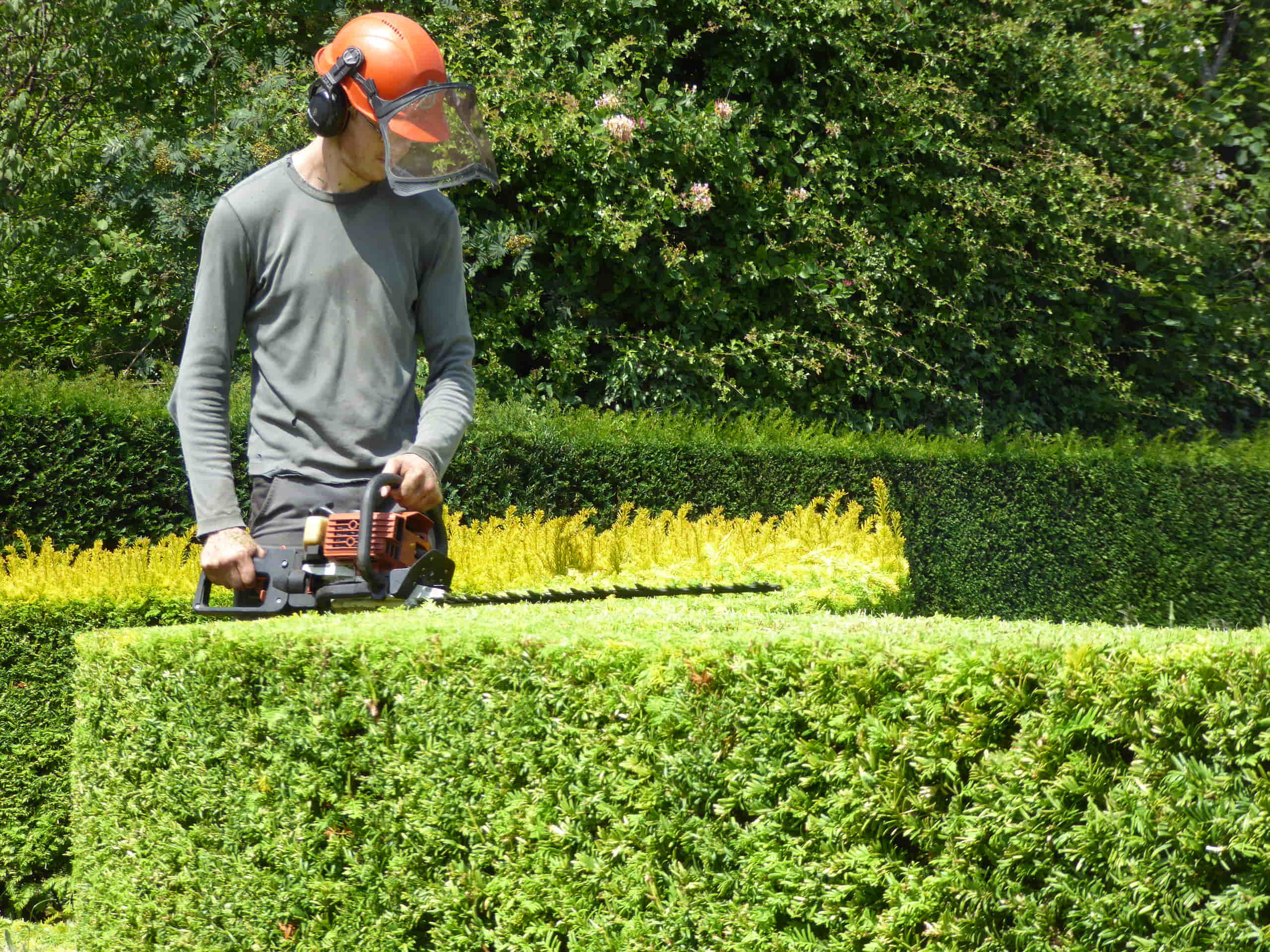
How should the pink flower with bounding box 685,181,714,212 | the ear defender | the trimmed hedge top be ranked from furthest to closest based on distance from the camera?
the pink flower with bounding box 685,181,714,212 → the trimmed hedge top → the ear defender

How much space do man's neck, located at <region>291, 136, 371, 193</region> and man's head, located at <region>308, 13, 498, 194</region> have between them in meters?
0.03

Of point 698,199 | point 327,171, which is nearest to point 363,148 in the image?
point 327,171

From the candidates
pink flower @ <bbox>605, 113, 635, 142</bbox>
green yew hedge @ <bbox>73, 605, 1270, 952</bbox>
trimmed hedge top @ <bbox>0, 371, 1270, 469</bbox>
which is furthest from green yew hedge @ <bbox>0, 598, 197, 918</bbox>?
pink flower @ <bbox>605, 113, 635, 142</bbox>

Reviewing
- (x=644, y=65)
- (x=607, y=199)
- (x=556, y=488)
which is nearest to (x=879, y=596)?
(x=556, y=488)

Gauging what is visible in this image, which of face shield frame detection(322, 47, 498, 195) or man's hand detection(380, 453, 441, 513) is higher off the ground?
face shield frame detection(322, 47, 498, 195)

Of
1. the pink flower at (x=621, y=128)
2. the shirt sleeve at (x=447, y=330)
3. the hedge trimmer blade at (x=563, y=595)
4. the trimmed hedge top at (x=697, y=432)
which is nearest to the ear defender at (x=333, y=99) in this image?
the shirt sleeve at (x=447, y=330)

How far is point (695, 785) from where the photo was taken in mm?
2072

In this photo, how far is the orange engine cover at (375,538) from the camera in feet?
9.11

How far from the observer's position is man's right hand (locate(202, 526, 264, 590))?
2799 mm

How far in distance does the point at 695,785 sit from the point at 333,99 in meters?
1.84

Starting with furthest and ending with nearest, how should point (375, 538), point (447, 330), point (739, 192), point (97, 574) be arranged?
point (739, 192) → point (97, 574) → point (447, 330) → point (375, 538)

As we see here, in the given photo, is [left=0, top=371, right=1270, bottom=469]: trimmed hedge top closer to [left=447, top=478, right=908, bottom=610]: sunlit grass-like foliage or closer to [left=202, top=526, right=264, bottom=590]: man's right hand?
[left=447, top=478, right=908, bottom=610]: sunlit grass-like foliage

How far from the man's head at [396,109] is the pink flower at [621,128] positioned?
5.05 metres

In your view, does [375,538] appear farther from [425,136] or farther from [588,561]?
[588,561]
